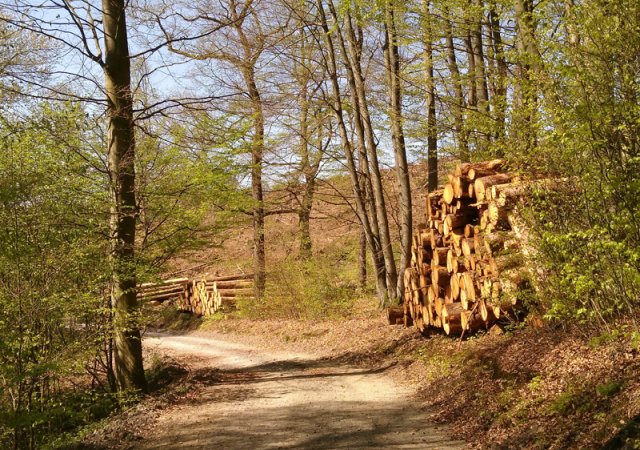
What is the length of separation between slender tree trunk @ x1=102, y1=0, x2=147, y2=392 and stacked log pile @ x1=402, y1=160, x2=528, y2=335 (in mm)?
5431

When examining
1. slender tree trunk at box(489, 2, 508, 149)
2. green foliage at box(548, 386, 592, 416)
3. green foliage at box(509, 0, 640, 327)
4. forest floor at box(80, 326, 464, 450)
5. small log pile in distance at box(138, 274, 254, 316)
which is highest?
slender tree trunk at box(489, 2, 508, 149)

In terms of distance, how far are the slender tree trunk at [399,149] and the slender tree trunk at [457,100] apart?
1.49 metres

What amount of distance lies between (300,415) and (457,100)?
418 inches

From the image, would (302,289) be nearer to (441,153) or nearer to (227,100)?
(441,153)

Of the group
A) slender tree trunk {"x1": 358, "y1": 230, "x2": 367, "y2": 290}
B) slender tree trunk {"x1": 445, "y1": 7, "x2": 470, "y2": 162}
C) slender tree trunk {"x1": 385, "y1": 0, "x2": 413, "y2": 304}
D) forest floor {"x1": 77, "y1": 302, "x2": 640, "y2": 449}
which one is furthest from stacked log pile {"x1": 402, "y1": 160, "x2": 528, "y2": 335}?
slender tree trunk {"x1": 358, "y1": 230, "x2": 367, "y2": 290}

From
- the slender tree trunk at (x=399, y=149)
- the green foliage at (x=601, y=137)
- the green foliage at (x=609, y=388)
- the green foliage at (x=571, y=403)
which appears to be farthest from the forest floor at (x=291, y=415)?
the slender tree trunk at (x=399, y=149)

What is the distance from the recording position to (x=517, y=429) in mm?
5887

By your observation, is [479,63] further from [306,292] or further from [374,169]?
[306,292]

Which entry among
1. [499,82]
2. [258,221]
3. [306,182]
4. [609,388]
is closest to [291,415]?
[609,388]

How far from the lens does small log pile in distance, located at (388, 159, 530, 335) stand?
8602mm

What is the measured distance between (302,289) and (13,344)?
39.2 ft

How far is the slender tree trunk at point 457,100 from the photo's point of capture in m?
13.8

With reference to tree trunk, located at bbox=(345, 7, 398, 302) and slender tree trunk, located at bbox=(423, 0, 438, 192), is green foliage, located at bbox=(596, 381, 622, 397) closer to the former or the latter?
slender tree trunk, located at bbox=(423, 0, 438, 192)

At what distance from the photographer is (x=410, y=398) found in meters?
8.73
